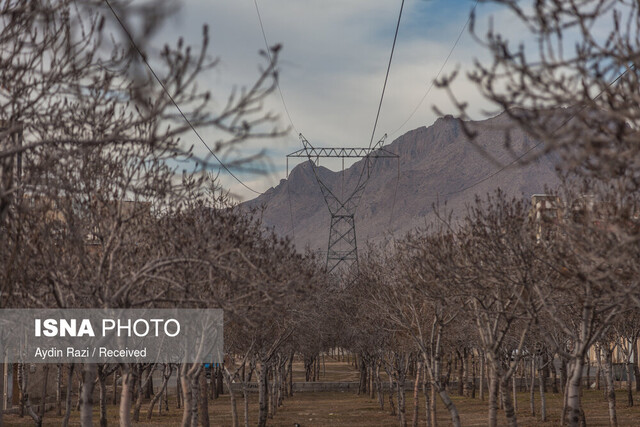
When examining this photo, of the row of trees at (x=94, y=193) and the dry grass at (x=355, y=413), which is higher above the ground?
the row of trees at (x=94, y=193)

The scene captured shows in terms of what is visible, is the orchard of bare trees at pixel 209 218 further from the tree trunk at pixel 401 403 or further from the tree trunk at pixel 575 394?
the tree trunk at pixel 401 403

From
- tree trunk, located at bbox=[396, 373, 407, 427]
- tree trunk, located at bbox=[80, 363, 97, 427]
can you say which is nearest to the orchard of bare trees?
tree trunk, located at bbox=[80, 363, 97, 427]

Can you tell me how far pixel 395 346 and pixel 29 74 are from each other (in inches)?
1385

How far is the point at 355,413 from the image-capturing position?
53.6 m

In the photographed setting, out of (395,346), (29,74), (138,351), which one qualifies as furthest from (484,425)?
(29,74)

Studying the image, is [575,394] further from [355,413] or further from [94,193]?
[355,413]

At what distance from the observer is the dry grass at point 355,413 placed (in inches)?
1741

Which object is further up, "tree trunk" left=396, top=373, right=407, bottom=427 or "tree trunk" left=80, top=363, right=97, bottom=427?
"tree trunk" left=80, top=363, right=97, bottom=427

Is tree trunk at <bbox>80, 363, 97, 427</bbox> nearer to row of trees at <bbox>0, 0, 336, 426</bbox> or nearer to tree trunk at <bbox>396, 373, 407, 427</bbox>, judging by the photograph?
row of trees at <bbox>0, 0, 336, 426</bbox>

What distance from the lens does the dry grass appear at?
44.2 m

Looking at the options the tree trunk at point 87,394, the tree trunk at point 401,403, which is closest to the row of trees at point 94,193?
the tree trunk at point 87,394

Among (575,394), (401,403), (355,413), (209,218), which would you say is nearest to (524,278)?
(575,394)

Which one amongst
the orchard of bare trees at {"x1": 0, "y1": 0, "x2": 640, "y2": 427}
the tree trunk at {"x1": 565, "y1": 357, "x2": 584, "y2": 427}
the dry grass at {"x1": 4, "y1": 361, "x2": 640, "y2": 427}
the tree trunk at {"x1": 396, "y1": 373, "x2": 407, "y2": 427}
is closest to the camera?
the orchard of bare trees at {"x1": 0, "y1": 0, "x2": 640, "y2": 427}

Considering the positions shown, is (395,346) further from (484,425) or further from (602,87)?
(602,87)
